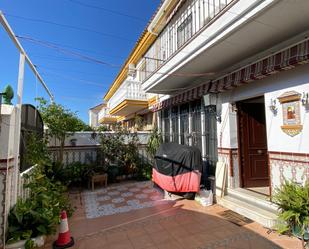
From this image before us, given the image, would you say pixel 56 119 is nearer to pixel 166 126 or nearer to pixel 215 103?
pixel 166 126

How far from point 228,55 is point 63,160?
25.8 ft

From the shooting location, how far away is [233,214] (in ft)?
17.1

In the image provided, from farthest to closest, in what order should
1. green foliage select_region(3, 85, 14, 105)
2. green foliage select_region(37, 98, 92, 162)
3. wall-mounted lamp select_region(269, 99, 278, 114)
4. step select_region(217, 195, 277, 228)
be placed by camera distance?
green foliage select_region(37, 98, 92, 162) → wall-mounted lamp select_region(269, 99, 278, 114) → step select_region(217, 195, 277, 228) → green foliage select_region(3, 85, 14, 105)

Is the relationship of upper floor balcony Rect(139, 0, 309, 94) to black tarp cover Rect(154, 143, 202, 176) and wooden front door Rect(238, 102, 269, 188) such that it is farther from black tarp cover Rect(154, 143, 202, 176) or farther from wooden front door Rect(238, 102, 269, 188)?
black tarp cover Rect(154, 143, 202, 176)

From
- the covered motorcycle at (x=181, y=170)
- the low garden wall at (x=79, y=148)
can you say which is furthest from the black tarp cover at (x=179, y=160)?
the low garden wall at (x=79, y=148)

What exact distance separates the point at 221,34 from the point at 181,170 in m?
3.98

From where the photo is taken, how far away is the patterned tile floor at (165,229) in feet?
12.7

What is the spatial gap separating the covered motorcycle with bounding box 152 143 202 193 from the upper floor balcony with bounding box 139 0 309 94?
2687 mm

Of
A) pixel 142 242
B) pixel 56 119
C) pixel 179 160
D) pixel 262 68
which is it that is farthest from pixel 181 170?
pixel 56 119

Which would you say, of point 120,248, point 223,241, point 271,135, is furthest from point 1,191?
point 271,135

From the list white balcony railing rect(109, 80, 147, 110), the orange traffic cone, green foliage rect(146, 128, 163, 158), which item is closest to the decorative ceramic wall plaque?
the orange traffic cone

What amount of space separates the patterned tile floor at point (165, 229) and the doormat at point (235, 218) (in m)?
0.13

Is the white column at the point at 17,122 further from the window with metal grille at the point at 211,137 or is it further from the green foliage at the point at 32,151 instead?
the window with metal grille at the point at 211,137

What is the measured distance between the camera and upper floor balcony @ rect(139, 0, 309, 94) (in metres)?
3.55
